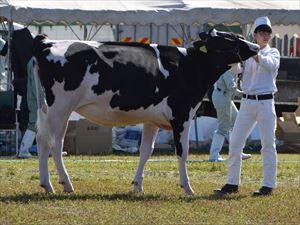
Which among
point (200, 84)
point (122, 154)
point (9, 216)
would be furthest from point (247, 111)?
A: point (122, 154)

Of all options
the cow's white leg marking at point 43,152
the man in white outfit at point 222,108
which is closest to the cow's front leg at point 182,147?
the cow's white leg marking at point 43,152

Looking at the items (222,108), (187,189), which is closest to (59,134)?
(187,189)

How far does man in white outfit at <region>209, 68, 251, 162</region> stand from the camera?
1836 cm

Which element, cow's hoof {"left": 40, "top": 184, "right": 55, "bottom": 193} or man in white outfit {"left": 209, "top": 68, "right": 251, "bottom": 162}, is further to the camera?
man in white outfit {"left": 209, "top": 68, "right": 251, "bottom": 162}

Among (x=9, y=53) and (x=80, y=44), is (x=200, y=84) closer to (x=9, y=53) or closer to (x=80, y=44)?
(x=80, y=44)

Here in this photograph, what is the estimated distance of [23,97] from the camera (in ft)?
65.3

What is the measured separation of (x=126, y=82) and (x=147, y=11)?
8522mm

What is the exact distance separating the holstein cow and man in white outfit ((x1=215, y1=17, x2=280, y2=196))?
0.30 metres

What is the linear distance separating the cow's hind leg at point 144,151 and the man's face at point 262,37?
1.81m

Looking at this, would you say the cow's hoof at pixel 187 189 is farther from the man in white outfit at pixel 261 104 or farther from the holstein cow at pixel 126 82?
the man in white outfit at pixel 261 104

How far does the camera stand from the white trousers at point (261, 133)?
12547 mm

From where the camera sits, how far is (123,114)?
483 inches

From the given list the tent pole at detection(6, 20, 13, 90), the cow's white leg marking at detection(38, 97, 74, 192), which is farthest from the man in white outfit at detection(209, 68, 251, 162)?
the cow's white leg marking at detection(38, 97, 74, 192)

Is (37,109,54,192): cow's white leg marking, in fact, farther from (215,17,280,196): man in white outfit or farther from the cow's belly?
(215,17,280,196): man in white outfit
